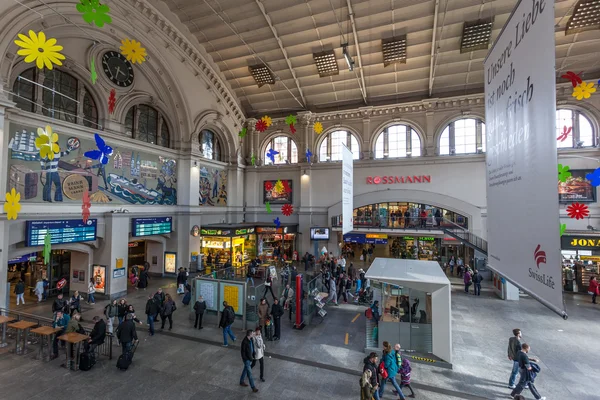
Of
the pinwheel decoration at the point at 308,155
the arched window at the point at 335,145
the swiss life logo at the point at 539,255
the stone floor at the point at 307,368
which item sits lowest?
the stone floor at the point at 307,368

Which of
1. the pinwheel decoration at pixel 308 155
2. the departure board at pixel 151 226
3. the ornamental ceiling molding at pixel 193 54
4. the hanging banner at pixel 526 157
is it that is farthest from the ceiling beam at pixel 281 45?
the hanging banner at pixel 526 157

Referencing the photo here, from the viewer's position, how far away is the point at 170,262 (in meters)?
19.3

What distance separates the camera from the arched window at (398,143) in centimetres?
2262

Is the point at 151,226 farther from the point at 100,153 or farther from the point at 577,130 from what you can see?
the point at 577,130

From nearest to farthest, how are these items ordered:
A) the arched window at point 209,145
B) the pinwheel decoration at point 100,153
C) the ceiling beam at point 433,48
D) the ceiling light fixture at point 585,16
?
the pinwheel decoration at point 100,153 → the ceiling light fixture at point 585,16 → the ceiling beam at point 433,48 → the arched window at point 209,145

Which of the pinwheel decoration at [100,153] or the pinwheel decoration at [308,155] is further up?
the pinwheel decoration at [308,155]

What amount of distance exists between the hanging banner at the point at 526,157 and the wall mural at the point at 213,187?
20533 mm

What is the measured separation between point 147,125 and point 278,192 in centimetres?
1147

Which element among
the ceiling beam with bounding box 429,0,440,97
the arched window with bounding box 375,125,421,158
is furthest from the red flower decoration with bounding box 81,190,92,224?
the ceiling beam with bounding box 429,0,440,97

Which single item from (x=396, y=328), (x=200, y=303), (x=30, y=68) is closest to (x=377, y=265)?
(x=396, y=328)

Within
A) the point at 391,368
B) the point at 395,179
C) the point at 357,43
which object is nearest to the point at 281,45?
the point at 357,43

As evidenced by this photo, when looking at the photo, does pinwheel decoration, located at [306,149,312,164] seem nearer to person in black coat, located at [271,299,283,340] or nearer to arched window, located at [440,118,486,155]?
arched window, located at [440,118,486,155]

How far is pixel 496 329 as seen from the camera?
10.8 metres

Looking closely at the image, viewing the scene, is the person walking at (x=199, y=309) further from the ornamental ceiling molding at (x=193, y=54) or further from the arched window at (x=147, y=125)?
the ornamental ceiling molding at (x=193, y=54)
